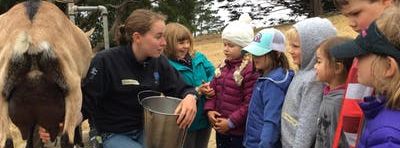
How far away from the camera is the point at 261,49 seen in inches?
143

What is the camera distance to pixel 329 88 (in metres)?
2.93

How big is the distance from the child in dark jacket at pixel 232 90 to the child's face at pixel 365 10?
174 centimetres

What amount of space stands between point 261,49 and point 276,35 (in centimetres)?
14

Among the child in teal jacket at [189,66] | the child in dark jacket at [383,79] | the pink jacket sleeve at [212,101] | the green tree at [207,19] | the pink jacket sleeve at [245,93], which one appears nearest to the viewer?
the child in dark jacket at [383,79]

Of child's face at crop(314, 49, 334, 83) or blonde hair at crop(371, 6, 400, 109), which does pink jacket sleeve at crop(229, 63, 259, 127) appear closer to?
child's face at crop(314, 49, 334, 83)

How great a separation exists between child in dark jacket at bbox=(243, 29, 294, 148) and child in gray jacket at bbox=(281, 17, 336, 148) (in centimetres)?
9

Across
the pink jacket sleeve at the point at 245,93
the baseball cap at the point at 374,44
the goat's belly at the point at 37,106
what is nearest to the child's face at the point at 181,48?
the pink jacket sleeve at the point at 245,93

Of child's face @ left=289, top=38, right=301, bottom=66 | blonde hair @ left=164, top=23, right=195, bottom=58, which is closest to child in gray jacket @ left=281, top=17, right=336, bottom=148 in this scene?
child's face @ left=289, top=38, right=301, bottom=66

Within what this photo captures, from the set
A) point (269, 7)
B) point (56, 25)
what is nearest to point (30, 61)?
point (56, 25)

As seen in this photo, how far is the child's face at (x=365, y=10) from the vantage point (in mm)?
2242

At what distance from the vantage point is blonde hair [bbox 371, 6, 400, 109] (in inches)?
72.3

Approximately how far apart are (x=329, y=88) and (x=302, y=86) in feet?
0.78

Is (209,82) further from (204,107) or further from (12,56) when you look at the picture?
(12,56)

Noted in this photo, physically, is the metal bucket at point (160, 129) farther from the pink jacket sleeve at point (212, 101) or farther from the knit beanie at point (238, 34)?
the knit beanie at point (238, 34)
